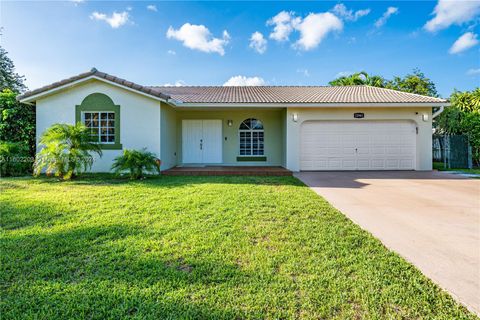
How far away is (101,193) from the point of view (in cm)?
653

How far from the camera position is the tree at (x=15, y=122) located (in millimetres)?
10352

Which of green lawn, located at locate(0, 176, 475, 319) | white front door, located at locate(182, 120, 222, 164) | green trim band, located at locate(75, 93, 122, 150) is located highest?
green trim band, located at locate(75, 93, 122, 150)

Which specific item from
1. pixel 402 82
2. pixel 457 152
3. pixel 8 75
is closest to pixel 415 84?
pixel 402 82

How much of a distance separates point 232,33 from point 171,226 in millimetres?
15896

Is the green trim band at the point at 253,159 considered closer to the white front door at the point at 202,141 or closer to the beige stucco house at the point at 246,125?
the beige stucco house at the point at 246,125

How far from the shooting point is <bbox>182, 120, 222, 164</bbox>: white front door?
1358 centimetres

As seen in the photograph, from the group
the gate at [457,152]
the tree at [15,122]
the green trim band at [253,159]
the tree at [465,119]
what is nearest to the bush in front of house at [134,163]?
the tree at [15,122]

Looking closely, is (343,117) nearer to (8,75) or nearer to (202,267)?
(202,267)

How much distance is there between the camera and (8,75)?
24500mm

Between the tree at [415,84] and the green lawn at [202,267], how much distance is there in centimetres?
2699

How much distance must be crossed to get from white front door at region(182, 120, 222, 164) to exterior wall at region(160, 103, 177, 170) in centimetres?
75

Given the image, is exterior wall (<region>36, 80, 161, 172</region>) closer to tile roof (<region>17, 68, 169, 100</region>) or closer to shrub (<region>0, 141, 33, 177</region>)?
tile roof (<region>17, 68, 169, 100</region>)

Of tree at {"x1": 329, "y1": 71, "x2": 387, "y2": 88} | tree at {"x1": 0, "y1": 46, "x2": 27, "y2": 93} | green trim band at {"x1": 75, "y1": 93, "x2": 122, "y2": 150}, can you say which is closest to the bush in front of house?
green trim band at {"x1": 75, "y1": 93, "x2": 122, "y2": 150}

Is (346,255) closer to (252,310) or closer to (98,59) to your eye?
(252,310)
